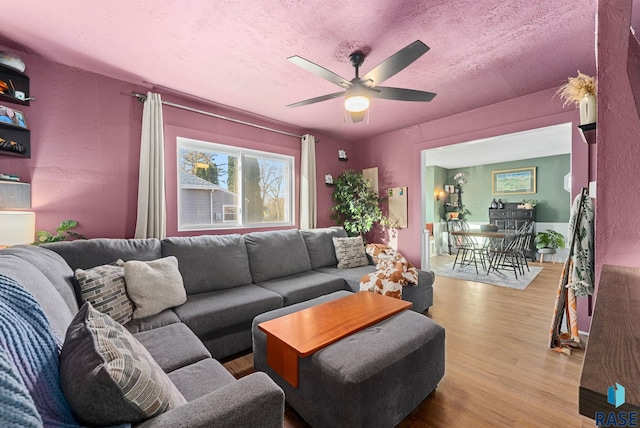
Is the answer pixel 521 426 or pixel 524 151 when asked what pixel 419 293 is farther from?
pixel 524 151

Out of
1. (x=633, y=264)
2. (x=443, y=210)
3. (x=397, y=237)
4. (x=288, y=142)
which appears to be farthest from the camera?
(x=443, y=210)

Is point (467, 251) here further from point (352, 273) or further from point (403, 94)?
point (403, 94)

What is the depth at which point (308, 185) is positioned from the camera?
420cm

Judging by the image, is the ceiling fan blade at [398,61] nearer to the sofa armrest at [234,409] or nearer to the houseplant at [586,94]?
the houseplant at [586,94]

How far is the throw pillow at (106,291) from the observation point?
1.66 meters

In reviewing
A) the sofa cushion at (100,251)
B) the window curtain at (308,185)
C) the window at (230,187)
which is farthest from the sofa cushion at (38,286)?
the window curtain at (308,185)

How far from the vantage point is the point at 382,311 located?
1810 millimetres

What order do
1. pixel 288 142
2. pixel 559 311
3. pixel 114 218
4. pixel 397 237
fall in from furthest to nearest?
pixel 397 237
pixel 288 142
pixel 114 218
pixel 559 311

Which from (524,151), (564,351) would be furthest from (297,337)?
(524,151)

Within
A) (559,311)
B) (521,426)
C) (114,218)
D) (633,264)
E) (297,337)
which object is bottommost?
(521,426)

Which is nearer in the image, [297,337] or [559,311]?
[297,337]

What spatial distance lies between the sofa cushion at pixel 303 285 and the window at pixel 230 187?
128 centimetres

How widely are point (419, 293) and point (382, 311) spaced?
1.15m

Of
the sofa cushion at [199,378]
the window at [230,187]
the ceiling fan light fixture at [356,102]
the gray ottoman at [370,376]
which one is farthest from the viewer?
the window at [230,187]
